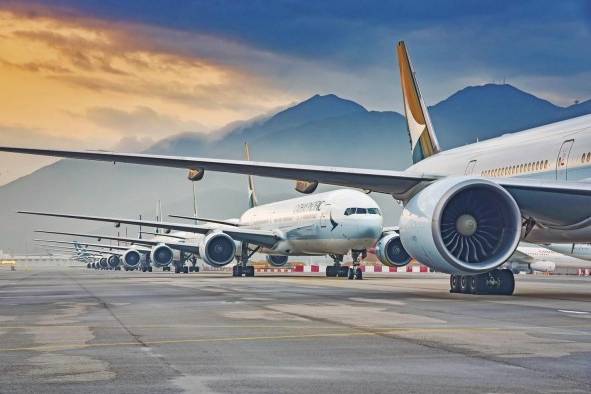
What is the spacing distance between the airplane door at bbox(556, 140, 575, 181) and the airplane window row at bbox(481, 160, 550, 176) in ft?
1.20

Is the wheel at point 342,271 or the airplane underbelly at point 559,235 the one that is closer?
the airplane underbelly at point 559,235

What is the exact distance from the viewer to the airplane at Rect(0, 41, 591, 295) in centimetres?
1741

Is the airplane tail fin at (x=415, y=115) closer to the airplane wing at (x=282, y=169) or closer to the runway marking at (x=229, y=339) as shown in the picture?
the airplane wing at (x=282, y=169)

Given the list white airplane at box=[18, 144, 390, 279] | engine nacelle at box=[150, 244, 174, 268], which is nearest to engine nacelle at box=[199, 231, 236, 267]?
white airplane at box=[18, 144, 390, 279]

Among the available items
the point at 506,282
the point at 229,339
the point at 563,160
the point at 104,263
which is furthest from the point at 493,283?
the point at 104,263

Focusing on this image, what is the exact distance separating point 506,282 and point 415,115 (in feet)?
24.7

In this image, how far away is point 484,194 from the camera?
17.8m

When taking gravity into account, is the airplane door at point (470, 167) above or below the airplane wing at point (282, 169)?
above

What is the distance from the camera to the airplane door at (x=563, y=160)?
18.6 m

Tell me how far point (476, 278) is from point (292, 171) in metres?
4.83

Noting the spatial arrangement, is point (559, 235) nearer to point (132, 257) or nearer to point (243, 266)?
point (243, 266)

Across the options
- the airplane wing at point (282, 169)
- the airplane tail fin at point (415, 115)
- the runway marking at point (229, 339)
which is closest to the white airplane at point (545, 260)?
the airplane tail fin at point (415, 115)

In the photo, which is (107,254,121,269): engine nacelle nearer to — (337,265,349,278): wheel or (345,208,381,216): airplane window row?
(337,265,349,278): wheel

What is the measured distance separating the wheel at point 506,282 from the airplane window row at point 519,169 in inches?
88.8
